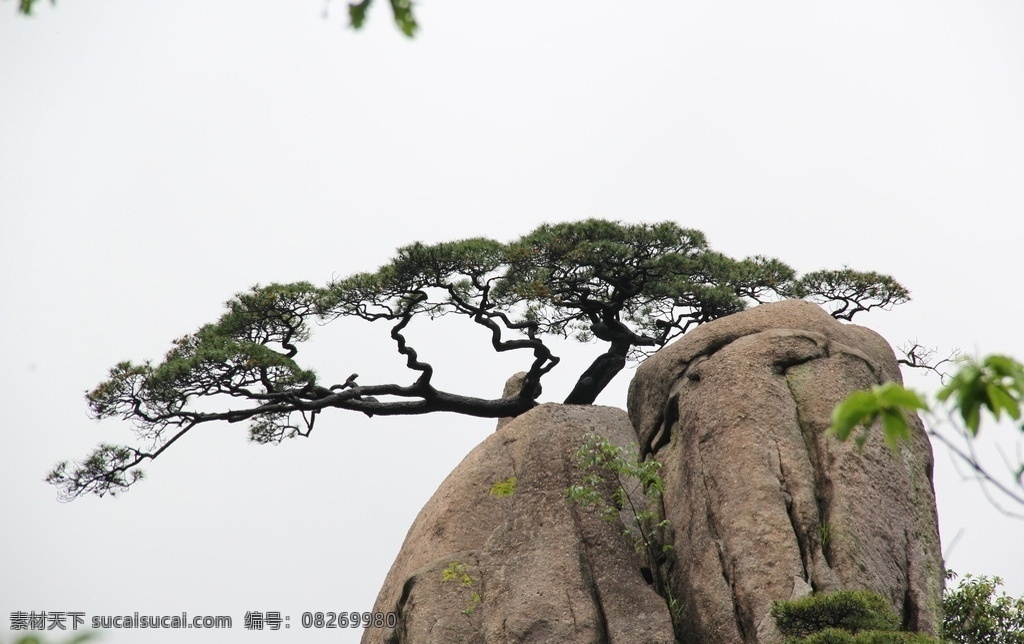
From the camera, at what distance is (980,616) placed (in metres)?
14.9

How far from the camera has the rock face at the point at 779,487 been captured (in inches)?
478

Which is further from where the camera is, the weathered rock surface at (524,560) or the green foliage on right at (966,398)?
the weathered rock surface at (524,560)

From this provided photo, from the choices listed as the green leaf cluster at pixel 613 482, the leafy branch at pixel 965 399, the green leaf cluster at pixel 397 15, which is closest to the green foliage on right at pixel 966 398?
the leafy branch at pixel 965 399

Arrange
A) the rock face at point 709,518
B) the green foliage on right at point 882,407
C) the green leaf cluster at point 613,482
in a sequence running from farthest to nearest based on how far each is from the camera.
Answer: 1. the green leaf cluster at point 613,482
2. the rock face at point 709,518
3. the green foliage on right at point 882,407

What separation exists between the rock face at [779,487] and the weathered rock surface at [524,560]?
0.79 meters

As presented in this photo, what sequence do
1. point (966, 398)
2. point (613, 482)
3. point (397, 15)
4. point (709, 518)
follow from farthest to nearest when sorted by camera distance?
1. point (613, 482)
2. point (709, 518)
3. point (397, 15)
4. point (966, 398)

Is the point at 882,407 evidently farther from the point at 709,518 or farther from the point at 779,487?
the point at 709,518

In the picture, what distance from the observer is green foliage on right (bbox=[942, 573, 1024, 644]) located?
14.8 metres

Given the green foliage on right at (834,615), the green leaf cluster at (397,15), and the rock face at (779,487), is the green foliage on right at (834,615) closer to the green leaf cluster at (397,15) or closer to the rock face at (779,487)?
the rock face at (779,487)

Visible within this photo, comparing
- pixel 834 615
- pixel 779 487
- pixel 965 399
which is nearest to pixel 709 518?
pixel 779 487

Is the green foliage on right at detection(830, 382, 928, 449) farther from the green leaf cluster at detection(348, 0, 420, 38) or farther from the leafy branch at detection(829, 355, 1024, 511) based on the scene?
the green leaf cluster at detection(348, 0, 420, 38)

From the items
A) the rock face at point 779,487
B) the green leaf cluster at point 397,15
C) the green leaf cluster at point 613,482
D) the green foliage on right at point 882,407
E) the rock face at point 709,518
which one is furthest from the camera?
the green leaf cluster at point 613,482

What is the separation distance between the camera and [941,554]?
13.2 m

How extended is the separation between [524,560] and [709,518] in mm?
2419
